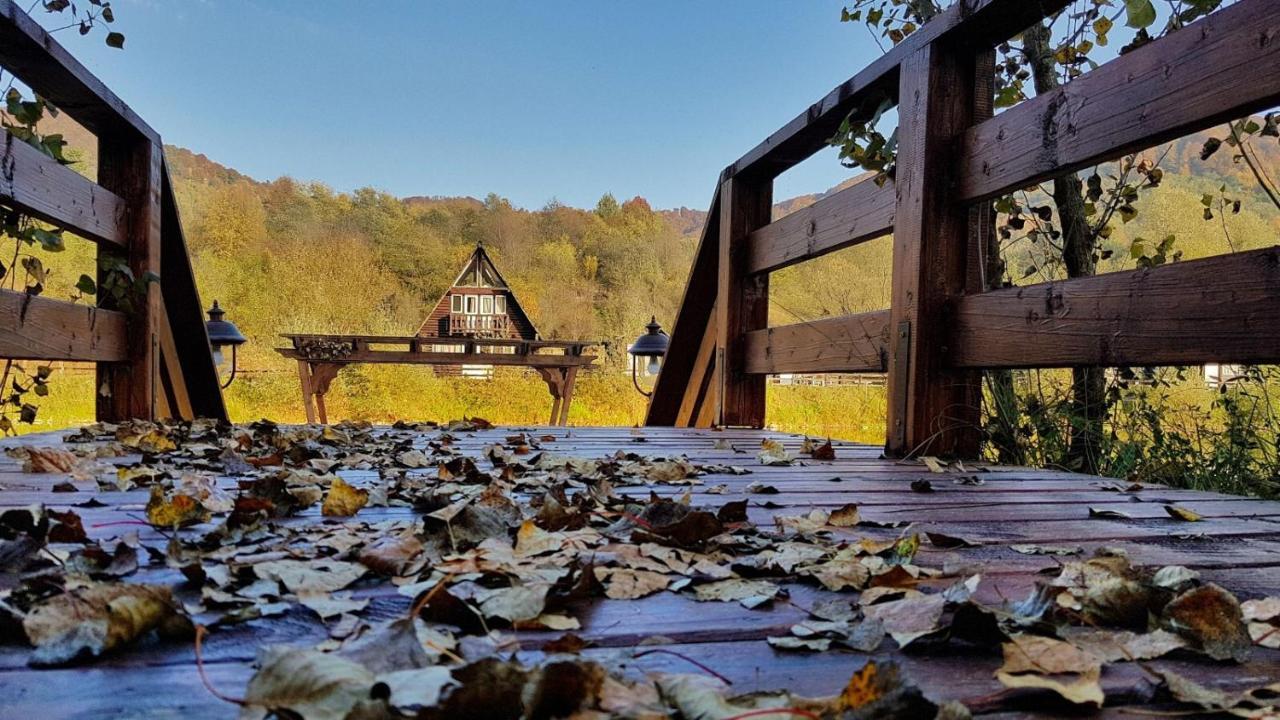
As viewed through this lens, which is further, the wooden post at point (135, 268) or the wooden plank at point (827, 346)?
the wooden post at point (135, 268)

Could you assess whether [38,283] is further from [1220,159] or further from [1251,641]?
[1220,159]

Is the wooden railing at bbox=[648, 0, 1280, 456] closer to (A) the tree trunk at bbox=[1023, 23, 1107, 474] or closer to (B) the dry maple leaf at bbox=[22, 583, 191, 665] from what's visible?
(A) the tree trunk at bbox=[1023, 23, 1107, 474]

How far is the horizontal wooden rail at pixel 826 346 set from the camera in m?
2.58

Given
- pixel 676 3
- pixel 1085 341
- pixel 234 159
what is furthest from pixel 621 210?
pixel 1085 341

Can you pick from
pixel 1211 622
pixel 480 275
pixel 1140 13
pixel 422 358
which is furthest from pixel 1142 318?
pixel 480 275

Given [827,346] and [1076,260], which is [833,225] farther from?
[1076,260]

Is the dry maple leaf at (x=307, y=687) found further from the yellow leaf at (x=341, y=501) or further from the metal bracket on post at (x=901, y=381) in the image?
the metal bracket on post at (x=901, y=381)

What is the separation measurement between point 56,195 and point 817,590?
2.90 m

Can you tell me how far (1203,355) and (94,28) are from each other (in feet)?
12.6

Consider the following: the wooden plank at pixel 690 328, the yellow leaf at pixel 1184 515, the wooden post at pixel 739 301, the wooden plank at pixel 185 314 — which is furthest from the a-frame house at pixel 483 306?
the yellow leaf at pixel 1184 515

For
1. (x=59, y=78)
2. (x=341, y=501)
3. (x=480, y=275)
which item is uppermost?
(x=480, y=275)

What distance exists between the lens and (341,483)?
134 centimetres

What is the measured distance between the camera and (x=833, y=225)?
280 cm

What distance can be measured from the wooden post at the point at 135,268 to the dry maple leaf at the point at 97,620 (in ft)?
9.94
